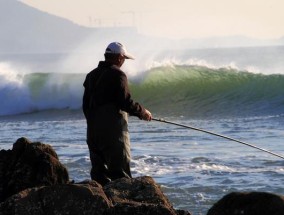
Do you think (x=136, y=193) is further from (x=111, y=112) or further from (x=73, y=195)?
(x=111, y=112)

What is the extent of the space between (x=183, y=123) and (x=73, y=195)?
1413 centimetres

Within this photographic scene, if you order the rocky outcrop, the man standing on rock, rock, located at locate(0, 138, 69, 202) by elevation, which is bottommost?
the rocky outcrop

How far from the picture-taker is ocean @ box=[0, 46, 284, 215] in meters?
10.9

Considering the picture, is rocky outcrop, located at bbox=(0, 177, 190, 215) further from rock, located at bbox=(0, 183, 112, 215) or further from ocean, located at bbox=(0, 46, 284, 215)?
ocean, located at bbox=(0, 46, 284, 215)

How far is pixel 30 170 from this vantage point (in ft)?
24.0

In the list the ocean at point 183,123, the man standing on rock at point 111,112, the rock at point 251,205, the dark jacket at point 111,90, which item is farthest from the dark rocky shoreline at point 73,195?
the ocean at point 183,123

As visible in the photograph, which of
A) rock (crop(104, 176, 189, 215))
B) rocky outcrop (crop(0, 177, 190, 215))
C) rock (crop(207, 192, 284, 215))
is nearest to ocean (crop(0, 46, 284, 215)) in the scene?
rock (crop(104, 176, 189, 215))

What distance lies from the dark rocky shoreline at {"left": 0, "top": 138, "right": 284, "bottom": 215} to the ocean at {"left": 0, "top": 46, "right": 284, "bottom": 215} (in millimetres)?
2041

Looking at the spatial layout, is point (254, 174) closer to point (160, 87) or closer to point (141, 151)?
point (141, 151)

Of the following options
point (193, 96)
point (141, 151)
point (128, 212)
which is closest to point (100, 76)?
point (128, 212)

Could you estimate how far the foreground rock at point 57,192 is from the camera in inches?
233

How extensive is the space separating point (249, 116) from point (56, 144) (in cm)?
648

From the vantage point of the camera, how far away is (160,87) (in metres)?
27.3

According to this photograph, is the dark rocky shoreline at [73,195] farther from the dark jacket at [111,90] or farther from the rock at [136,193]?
the dark jacket at [111,90]
